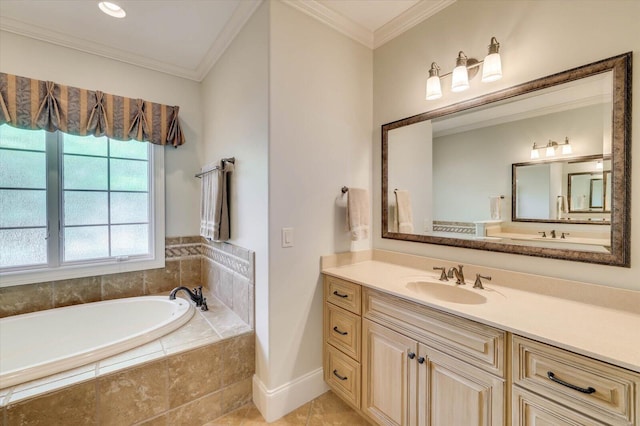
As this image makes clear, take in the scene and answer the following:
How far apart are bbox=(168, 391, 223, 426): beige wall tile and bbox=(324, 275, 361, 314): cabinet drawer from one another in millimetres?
941

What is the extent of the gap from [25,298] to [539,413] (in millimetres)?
3248

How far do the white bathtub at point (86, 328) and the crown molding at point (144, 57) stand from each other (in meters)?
2.12

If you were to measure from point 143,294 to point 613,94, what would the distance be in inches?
138

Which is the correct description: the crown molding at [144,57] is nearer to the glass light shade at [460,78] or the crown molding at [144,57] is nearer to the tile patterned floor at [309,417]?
the glass light shade at [460,78]

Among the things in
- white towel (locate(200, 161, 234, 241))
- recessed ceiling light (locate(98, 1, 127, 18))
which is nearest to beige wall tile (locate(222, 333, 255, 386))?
white towel (locate(200, 161, 234, 241))

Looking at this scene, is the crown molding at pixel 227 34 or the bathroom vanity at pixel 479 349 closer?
the bathroom vanity at pixel 479 349

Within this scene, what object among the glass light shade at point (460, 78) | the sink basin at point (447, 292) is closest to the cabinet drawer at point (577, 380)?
the sink basin at point (447, 292)

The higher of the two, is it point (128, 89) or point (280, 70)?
point (128, 89)

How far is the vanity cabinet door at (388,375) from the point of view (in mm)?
1356

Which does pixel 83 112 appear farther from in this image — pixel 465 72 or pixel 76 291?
pixel 465 72

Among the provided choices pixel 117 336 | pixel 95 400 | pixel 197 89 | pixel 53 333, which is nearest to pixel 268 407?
pixel 95 400

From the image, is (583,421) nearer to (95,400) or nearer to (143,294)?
(95,400)

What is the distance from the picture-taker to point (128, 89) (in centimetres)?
242

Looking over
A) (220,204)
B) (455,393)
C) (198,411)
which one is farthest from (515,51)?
(198,411)
